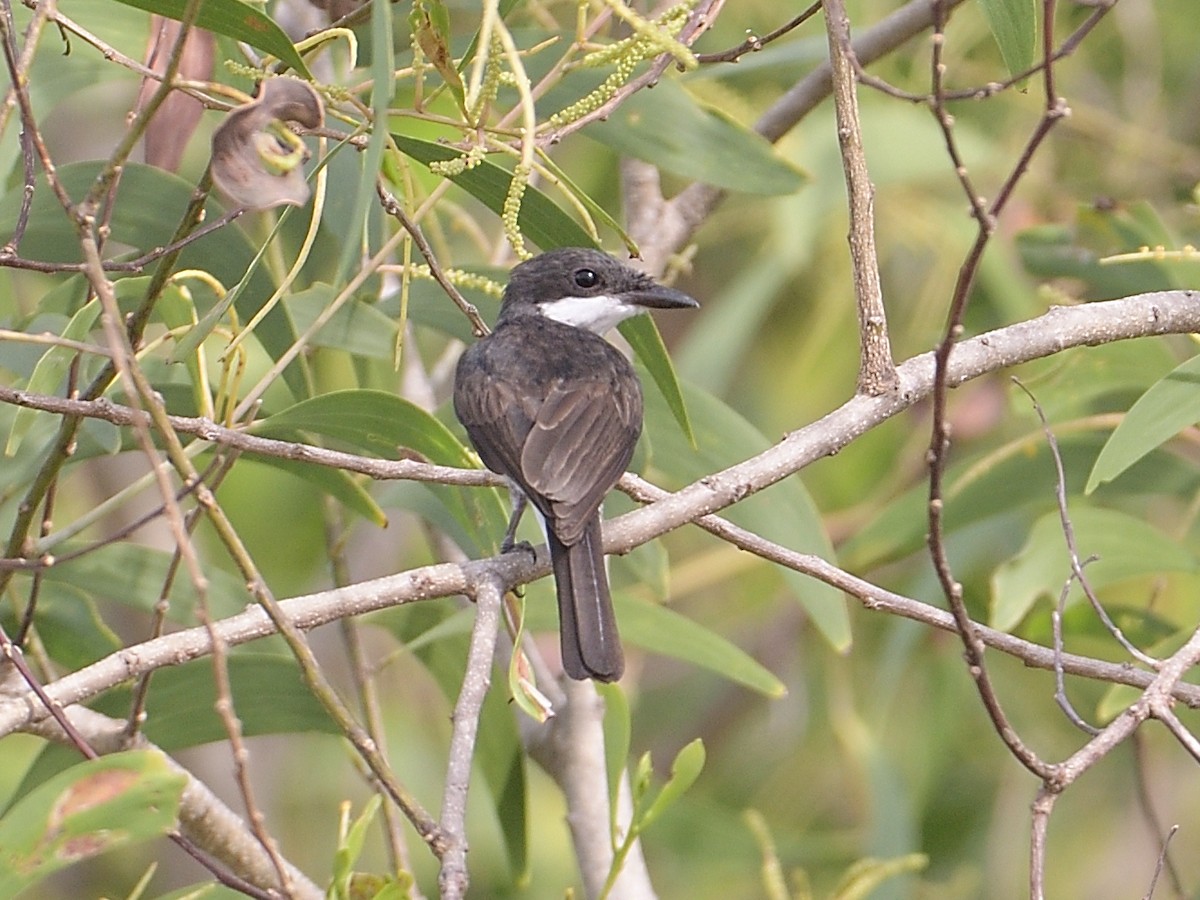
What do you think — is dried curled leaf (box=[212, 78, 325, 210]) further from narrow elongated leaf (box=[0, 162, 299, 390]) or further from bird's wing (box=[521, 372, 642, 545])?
narrow elongated leaf (box=[0, 162, 299, 390])

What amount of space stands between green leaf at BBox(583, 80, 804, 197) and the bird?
0.25 meters

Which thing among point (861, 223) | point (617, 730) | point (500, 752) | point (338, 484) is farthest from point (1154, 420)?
point (500, 752)

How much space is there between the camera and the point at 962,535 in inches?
194

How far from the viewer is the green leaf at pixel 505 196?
2.53 meters

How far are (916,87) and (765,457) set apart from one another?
11.1 ft

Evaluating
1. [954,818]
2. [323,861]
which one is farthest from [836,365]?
[323,861]

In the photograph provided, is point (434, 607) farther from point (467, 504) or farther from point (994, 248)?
point (994, 248)

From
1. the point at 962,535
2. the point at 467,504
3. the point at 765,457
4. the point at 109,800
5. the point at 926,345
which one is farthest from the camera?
the point at 926,345

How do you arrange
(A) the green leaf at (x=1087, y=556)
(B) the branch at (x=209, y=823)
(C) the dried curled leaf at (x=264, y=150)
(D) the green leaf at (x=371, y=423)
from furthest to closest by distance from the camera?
(A) the green leaf at (x=1087, y=556) → (B) the branch at (x=209, y=823) → (D) the green leaf at (x=371, y=423) → (C) the dried curled leaf at (x=264, y=150)

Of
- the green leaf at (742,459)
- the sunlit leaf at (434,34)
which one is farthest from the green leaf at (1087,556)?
Answer: the sunlit leaf at (434,34)

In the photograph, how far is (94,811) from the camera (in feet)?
5.56

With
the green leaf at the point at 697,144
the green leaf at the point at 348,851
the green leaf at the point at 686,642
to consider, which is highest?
the green leaf at the point at 697,144

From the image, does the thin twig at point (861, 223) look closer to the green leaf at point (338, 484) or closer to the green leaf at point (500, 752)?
the green leaf at point (338, 484)

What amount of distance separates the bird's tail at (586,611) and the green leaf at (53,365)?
2.75ft
